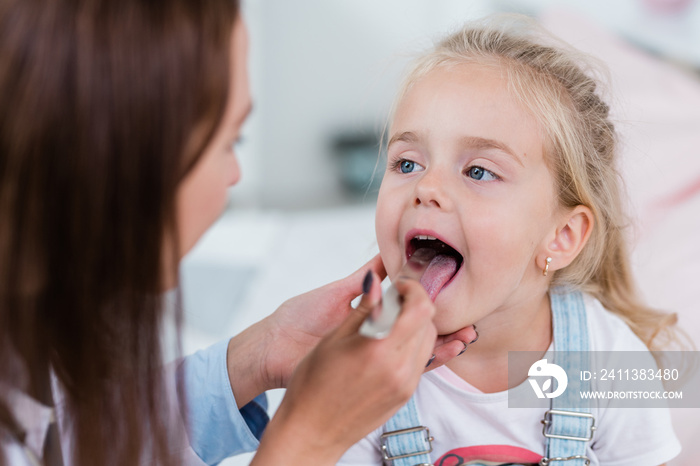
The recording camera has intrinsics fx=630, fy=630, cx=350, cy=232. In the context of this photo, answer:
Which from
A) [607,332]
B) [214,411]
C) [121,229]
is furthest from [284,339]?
[607,332]

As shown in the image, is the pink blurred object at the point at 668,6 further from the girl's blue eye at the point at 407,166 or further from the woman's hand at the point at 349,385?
the woman's hand at the point at 349,385

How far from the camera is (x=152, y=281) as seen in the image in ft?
1.79

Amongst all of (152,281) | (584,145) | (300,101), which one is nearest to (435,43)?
(584,145)

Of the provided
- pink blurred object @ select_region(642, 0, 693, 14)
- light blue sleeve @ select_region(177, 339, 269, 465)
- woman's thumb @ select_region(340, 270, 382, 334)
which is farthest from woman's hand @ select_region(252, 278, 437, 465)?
pink blurred object @ select_region(642, 0, 693, 14)

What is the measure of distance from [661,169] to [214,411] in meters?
1.06

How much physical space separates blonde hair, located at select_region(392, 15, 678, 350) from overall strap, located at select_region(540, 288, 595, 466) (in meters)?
0.09

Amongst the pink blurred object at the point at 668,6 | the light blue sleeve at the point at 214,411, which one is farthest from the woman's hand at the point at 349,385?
the pink blurred object at the point at 668,6

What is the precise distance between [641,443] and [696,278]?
44 cm

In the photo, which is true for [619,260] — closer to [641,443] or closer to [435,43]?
[641,443]

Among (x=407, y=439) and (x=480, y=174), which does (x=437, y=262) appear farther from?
(x=407, y=439)

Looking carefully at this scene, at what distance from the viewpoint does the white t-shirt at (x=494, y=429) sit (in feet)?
2.76

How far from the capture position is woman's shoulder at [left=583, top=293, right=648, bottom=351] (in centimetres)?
88

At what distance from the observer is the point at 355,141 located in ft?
7.60

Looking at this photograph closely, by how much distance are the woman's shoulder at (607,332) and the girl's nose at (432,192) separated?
0.33 metres
